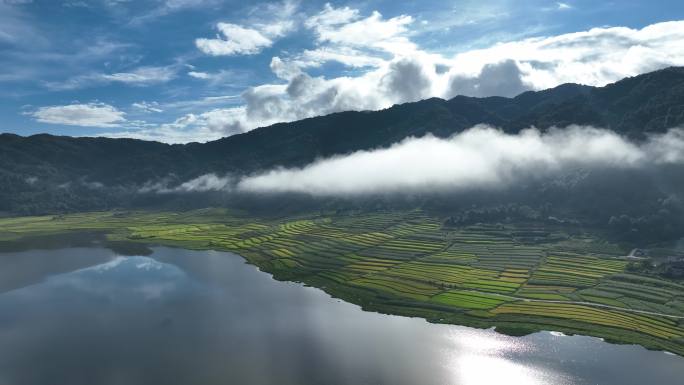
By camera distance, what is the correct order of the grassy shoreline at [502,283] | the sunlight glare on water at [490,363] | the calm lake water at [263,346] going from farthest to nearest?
the grassy shoreline at [502,283] → the calm lake water at [263,346] → the sunlight glare on water at [490,363]

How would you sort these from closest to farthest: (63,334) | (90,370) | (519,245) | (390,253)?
(90,370)
(63,334)
(390,253)
(519,245)

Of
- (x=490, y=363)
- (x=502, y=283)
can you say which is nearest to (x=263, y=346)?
(x=490, y=363)

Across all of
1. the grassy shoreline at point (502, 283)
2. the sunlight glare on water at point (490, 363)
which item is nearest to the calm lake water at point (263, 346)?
the sunlight glare on water at point (490, 363)

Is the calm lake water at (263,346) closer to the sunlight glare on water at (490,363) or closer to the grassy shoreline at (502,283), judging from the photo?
the sunlight glare on water at (490,363)

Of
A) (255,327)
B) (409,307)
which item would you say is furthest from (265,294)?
(409,307)

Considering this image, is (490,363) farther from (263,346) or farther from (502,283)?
(502,283)

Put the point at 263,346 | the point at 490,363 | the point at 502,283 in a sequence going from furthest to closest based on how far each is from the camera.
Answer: the point at 502,283, the point at 263,346, the point at 490,363

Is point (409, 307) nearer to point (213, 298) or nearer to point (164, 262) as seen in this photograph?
point (213, 298)

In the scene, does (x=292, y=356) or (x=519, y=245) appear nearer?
(x=292, y=356)
